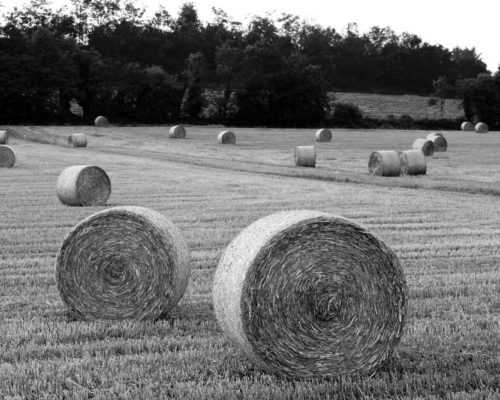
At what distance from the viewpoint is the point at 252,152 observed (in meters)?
41.3

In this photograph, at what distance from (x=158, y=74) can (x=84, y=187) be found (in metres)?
56.3

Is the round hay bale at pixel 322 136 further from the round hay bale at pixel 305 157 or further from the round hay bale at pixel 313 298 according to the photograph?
the round hay bale at pixel 313 298

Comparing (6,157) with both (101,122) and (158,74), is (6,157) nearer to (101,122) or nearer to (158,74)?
(101,122)

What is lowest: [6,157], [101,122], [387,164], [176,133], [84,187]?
[6,157]

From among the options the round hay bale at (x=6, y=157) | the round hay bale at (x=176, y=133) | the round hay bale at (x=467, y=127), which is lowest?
the round hay bale at (x=6, y=157)

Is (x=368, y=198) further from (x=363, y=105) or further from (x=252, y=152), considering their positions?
(x=363, y=105)

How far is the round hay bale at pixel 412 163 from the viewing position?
27.5 m

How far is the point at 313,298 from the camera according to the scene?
6.66 m

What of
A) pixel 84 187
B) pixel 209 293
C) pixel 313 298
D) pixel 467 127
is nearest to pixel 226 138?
pixel 84 187

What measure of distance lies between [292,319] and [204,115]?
70.1 meters

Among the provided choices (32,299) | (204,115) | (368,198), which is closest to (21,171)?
(368,198)

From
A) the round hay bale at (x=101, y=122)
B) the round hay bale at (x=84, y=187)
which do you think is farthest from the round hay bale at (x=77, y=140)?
the round hay bale at (x=84, y=187)

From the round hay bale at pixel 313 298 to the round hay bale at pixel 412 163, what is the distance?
21.1 m

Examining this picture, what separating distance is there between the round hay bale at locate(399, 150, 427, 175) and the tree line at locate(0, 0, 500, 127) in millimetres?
45320
